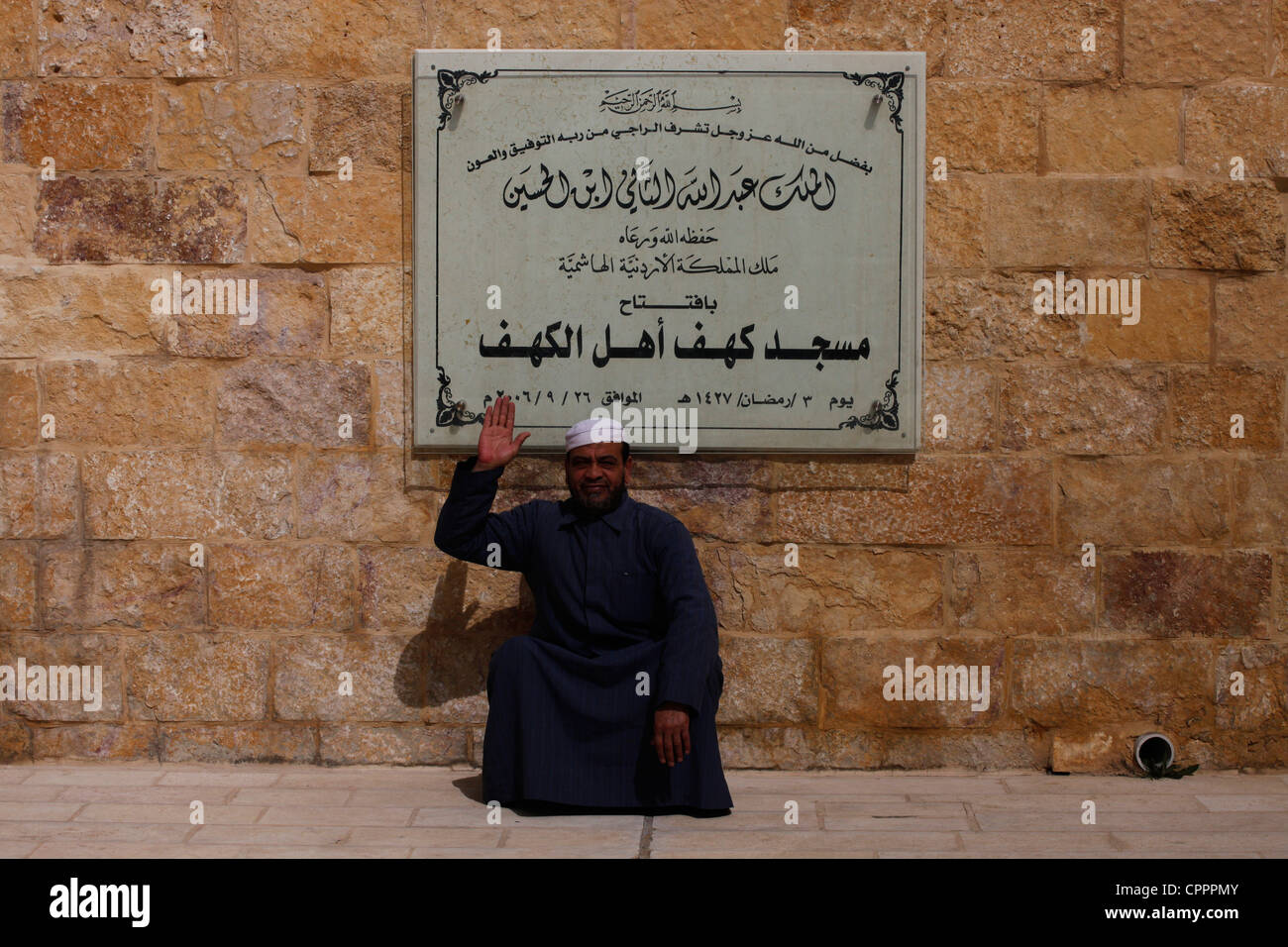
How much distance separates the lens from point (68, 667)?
474 centimetres

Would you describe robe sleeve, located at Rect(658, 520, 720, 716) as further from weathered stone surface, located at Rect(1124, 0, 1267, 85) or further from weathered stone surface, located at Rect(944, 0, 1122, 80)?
weathered stone surface, located at Rect(1124, 0, 1267, 85)

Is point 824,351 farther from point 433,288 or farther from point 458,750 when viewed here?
point 458,750

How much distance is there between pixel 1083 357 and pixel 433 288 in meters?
2.19

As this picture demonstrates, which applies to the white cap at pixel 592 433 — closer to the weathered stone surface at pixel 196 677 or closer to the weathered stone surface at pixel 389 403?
the weathered stone surface at pixel 389 403

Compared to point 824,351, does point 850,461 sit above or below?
below

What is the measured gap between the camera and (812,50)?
4.71 m

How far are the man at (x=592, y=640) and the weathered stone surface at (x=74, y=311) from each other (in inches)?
53.9

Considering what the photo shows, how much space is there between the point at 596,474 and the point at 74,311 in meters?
1.93

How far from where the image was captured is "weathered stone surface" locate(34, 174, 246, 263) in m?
4.73

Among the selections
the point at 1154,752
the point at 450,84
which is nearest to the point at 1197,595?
the point at 1154,752

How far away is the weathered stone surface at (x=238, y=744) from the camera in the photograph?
4.73 meters

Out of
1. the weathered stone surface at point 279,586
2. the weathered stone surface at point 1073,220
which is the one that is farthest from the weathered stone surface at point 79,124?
the weathered stone surface at point 1073,220

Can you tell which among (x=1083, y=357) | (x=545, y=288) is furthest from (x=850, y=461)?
(x=545, y=288)

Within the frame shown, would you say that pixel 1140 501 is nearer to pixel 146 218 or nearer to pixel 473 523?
pixel 473 523
